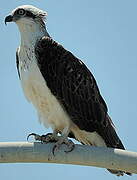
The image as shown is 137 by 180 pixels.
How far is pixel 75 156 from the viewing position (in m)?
5.82

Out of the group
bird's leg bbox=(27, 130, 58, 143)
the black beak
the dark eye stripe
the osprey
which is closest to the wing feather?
the osprey

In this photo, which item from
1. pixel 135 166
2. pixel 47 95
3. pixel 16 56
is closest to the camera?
pixel 135 166

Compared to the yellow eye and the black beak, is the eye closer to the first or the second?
the yellow eye

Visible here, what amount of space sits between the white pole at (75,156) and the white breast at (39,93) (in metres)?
2.07

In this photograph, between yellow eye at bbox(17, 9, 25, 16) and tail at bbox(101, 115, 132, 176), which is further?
yellow eye at bbox(17, 9, 25, 16)

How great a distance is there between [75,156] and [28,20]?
355cm

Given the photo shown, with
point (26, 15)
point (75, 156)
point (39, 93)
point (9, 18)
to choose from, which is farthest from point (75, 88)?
point (75, 156)

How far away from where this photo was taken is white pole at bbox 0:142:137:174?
5.39 meters

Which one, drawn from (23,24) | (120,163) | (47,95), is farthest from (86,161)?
(23,24)

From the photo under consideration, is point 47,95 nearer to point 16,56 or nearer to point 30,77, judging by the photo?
point 30,77

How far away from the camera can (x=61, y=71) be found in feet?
27.8

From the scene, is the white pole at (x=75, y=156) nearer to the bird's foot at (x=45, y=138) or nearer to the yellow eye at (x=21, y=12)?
the bird's foot at (x=45, y=138)

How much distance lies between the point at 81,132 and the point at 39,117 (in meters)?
0.73

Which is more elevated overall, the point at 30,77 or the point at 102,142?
the point at 30,77
